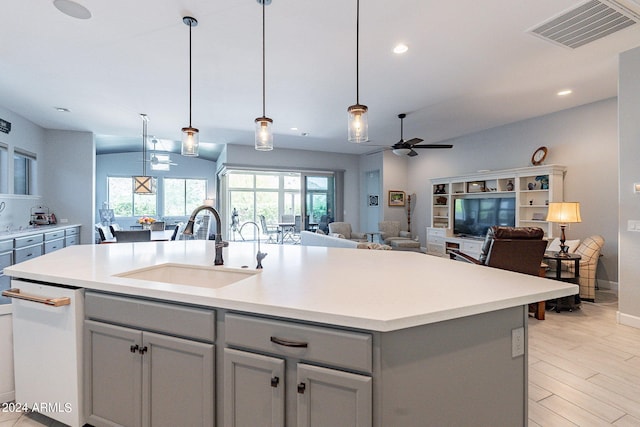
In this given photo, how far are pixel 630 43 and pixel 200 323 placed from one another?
15.1ft

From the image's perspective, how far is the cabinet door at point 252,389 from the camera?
45.5 inches

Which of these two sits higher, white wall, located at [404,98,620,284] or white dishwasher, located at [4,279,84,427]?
white wall, located at [404,98,620,284]

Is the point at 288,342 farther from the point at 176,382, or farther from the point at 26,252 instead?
the point at 26,252

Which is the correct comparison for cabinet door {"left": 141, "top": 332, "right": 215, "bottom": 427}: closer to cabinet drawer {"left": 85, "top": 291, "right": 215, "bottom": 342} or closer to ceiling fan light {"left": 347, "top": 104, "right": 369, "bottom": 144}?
cabinet drawer {"left": 85, "top": 291, "right": 215, "bottom": 342}

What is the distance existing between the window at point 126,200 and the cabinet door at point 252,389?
11338 mm

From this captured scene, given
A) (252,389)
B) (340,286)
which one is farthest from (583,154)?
(252,389)

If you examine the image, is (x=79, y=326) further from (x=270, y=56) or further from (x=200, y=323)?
(x=270, y=56)

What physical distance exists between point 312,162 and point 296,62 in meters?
5.34

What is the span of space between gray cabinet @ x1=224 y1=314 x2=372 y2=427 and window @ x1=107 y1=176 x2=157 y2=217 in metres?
11.4

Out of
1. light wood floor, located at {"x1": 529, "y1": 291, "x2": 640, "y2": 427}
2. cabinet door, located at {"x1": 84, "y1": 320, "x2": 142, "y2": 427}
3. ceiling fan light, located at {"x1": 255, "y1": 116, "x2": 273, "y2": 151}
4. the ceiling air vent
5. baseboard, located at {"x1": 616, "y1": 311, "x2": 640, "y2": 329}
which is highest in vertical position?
the ceiling air vent

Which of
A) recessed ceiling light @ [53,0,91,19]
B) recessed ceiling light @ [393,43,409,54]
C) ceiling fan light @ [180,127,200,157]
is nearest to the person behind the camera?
recessed ceiling light @ [53,0,91,19]

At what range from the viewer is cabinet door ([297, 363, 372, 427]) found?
1030 mm

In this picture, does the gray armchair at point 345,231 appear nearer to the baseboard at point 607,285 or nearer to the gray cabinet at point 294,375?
the baseboard at point 607,285

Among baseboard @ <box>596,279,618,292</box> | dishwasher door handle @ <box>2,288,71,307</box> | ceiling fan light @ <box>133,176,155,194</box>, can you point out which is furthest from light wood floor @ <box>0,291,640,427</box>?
→ ceiling fan light @ <box>133,176,155,194</box>
